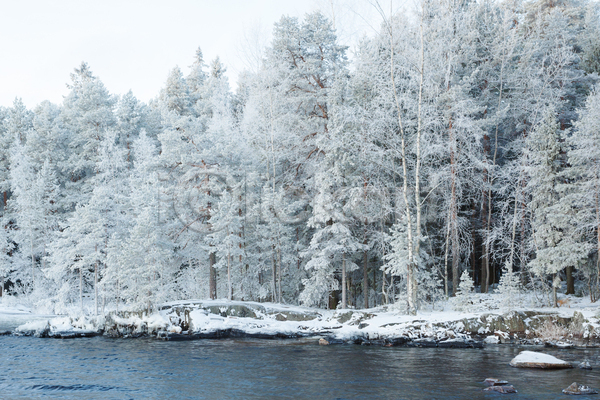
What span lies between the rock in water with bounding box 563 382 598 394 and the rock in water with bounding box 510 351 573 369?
258 cm

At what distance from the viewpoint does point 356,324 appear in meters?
19.7

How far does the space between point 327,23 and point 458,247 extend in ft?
52.2

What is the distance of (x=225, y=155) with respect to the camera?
87.8ft

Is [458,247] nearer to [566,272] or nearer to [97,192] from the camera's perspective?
[566,272]

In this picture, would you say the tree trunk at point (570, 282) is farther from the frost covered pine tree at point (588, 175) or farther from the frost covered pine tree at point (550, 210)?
the frost covered pine tree at point (588, 175)

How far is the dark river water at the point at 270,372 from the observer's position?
35.6 feet

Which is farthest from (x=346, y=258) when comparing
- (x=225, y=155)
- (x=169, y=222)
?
(x=169, y=222)

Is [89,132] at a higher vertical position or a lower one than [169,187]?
higher

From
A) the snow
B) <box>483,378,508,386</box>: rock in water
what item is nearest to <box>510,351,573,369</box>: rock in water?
the snow

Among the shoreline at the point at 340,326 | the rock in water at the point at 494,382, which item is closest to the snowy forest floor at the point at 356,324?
the shoreline at the point at 340,326

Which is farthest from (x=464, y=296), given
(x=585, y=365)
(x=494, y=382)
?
(x=494, y=382)

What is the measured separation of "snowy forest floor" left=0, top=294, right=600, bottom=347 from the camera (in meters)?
17.4

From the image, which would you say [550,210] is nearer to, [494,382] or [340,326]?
[340,326]

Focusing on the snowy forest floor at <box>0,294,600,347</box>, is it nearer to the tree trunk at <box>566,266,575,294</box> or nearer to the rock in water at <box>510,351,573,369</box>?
the tree trunk at <box>566,266,575,294</box>
